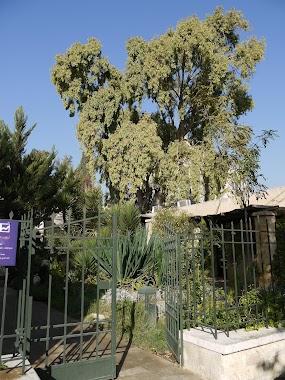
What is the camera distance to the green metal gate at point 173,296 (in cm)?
546

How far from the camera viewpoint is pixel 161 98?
21.6 m

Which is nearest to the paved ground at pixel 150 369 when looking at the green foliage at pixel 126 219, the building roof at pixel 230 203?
the building roof at pixel 230 203

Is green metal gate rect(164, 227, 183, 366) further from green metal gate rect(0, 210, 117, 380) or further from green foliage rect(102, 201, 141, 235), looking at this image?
green foliage rect(102, 201, 141, 235)

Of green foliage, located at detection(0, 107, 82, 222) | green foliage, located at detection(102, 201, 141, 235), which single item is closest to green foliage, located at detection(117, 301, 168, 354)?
green foliage, located at detection(102, 201, 141, 235)

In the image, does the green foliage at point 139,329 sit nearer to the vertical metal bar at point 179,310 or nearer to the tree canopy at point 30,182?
the vertical metal bar at point 179,310

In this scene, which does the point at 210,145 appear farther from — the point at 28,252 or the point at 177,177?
the point at 28,252

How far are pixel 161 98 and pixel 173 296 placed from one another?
1756cm

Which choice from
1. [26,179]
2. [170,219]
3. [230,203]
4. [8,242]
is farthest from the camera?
[230,203]

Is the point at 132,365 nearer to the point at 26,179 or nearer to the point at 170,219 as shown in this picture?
the point at 170,219

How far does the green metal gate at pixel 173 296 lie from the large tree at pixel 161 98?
13500 mm

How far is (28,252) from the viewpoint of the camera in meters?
4.53

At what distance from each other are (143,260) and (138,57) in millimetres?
15810

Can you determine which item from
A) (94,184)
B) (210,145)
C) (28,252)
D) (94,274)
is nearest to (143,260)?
(94,274)

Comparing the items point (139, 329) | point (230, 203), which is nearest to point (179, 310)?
point (139, 329)
